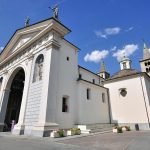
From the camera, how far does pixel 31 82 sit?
15562mm

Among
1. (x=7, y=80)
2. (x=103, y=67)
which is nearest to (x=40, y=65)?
(x=7, y=80)

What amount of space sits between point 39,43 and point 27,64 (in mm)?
2889

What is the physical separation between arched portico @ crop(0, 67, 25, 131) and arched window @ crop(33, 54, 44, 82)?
191 inches

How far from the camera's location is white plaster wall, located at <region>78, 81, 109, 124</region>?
53.9ft

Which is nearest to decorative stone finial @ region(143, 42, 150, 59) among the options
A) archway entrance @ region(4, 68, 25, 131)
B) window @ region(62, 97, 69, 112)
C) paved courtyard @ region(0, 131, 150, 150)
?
archway entrance @ region(4, 68, 25, 131)

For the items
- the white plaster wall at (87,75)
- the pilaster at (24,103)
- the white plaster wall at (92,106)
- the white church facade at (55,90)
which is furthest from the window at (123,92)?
the pilaster at (24,103)

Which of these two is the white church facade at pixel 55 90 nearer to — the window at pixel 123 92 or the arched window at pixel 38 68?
the arched window at pixel 38 68

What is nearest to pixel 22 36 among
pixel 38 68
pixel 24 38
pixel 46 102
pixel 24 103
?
pixel 24 38

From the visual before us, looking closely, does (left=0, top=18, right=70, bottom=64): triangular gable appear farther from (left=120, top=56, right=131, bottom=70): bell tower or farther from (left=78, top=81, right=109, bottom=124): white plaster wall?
(left=120, top=56, right=131, bottom=70): bell tower

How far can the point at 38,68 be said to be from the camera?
52.6 ft

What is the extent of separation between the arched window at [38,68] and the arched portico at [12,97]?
4857mm

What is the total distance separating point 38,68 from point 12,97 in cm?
1016

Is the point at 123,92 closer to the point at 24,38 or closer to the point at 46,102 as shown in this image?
the point at 46,102

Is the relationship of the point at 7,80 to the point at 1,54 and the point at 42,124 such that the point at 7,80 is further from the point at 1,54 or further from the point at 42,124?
the point at 42,124
